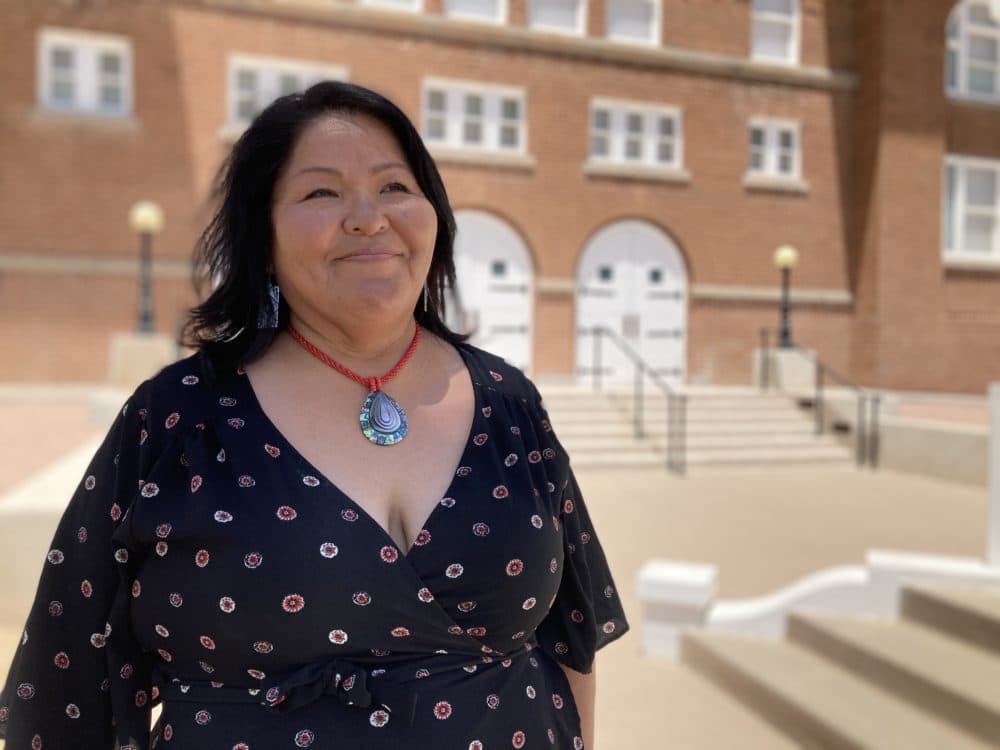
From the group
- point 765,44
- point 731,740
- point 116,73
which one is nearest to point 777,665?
point 731,740

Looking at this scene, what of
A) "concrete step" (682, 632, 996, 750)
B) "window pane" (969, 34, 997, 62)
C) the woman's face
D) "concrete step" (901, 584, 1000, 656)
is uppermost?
"window pane" (969, 34, 997, 62)

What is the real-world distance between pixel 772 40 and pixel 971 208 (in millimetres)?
6186

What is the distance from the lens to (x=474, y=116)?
13406 millimetres

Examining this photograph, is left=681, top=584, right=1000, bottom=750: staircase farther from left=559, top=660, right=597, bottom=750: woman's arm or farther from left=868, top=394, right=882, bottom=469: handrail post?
left=868, top=394, right=882, bottom=469: handrail post

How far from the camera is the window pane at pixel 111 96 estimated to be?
11875 millimetres

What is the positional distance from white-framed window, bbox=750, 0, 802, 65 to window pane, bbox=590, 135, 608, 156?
260 cm

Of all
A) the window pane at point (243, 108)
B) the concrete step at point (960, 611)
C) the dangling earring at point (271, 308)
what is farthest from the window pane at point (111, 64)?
the dangling earring at point (271, 308)

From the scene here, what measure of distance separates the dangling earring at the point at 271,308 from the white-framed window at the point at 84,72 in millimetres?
11857

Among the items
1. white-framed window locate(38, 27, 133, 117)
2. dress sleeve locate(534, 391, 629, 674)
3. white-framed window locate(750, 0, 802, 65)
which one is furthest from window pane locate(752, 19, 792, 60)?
dress sleeve locate(534, 391, 629, 674)

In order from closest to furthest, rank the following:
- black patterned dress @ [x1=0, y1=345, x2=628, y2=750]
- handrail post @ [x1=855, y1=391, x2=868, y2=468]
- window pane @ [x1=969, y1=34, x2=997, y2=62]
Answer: black patterned dress @ [x1=0, y1=345, x2=628, y2=750], handrail post @ [x1=855, y1=391, x2=868, y2=468], window pane @ [x1=969, y1=34, x2=997, y2=62]

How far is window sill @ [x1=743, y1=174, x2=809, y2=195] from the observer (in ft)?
47.3

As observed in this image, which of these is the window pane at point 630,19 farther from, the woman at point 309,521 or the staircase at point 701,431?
the woman at point 309,521

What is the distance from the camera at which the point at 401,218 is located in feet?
4.59

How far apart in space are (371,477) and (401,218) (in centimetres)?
42
